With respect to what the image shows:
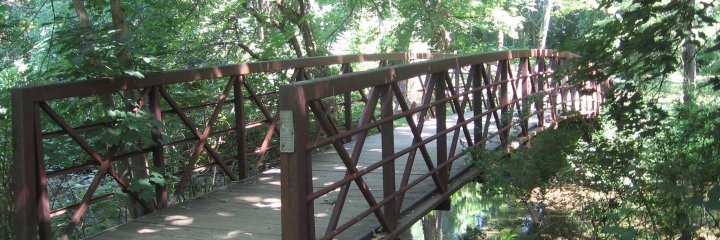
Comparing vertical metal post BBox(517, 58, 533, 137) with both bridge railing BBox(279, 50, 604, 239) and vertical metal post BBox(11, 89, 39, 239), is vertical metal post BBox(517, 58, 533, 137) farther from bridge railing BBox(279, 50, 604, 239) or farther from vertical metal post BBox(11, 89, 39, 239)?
vertical metal post BBox(11, 89, 39, 239)

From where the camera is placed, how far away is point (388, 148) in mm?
3812

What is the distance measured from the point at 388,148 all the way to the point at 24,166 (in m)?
2.07

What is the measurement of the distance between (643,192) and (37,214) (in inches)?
181

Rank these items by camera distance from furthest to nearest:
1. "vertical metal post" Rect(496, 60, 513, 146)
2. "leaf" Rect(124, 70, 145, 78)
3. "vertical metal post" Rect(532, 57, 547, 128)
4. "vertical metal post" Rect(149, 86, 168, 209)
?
"vertical metal post" Rect(532, 57, 547, 128) < "vertical metal post" Rect(496, 60, 513, 146) < "vertical metal post" Rect(149, 86, 168, 209) < "leaf" Rect(124, 70, 145, 78)

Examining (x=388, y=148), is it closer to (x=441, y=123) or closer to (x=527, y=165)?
(x=441, y=123)

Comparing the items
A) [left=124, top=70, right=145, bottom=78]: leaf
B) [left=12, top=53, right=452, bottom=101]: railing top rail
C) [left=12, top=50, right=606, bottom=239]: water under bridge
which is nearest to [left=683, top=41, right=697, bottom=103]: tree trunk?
[left=12, top=50, right=606, bottom=239]: water under bridge

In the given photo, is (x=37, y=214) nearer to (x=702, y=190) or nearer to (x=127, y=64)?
(x=127, y=64)

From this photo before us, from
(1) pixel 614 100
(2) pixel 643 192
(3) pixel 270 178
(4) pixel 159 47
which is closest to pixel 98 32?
(4) pixel 159 47

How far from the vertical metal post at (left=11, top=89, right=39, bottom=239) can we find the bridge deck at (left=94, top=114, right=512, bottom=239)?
425 millimetres

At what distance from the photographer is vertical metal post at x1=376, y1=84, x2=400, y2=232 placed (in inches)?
Answer: 145

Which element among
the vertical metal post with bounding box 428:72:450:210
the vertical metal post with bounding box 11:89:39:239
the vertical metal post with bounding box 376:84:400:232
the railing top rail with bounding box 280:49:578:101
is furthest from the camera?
the vertical metal post with bounding box 428:72:450:210

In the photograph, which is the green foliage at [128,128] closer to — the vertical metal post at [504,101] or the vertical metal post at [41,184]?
the vertical metal post at [41,184]

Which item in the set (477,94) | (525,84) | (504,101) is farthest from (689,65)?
(477,94)

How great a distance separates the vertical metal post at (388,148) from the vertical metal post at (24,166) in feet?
6.44
